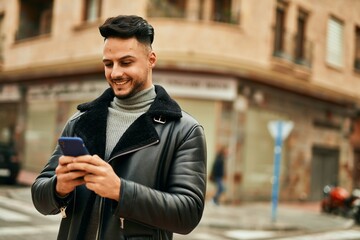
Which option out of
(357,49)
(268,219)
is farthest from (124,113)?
(357,49)

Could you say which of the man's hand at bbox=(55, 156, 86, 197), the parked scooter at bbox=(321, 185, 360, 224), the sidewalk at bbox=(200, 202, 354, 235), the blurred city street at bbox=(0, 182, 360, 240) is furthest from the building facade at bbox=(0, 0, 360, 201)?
the man's hand at bbox=(55, 156, 86, 197)

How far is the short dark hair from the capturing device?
1.73 m

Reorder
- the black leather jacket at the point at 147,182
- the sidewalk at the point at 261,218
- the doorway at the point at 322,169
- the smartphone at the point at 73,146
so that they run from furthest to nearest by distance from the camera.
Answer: the doorway at the point at 322,169, the sidewalk at the point at 261,218, the black leather jacket at the point at 147,182, the smartphone at the point at 73,146

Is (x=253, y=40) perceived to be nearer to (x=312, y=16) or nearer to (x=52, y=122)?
(x=312, y=16)

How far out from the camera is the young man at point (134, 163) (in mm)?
1619

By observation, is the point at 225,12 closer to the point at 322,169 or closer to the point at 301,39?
the point at 301,39

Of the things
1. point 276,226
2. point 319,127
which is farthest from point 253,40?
point 276,226

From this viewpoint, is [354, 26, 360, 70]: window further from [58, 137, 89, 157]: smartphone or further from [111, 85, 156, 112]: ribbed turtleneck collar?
[58, 137, 89, 157]: smartphone

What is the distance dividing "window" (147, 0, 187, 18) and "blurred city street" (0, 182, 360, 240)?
614 centimetres

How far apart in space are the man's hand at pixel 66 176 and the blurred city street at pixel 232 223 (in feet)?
19.6

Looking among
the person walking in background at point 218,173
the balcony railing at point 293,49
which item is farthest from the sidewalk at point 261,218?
the balcony railing at point 293,49

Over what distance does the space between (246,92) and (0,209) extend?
8524 millimetres

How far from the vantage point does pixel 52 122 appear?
1784cm

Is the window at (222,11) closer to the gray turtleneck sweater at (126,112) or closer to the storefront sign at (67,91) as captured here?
the storefront sign at (67,91)
